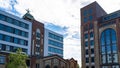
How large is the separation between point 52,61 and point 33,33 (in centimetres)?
1457

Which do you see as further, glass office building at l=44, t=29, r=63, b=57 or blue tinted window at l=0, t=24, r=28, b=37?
glass office building at l=44, t=29, r=63, b=57

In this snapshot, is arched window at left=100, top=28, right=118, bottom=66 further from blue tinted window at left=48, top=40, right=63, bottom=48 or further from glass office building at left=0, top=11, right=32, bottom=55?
glass office building at left=0, top=11, right=32, bottom=55

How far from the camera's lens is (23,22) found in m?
64.4

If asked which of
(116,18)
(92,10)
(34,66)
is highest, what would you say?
(92,10)

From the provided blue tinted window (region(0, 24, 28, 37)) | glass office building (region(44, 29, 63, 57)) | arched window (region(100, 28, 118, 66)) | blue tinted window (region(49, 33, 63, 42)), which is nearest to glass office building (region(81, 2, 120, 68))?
arched window (region(100, 28, 118, 66))

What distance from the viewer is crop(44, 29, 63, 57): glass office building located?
7749 centimetres

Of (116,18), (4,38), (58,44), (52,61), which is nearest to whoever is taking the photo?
(4,38)

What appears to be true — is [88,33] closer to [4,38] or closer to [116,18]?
[116,18]

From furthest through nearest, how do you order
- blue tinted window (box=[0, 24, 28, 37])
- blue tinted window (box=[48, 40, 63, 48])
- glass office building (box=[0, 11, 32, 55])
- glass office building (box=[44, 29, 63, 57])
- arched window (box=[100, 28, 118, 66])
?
blue tinted window (box=[48, 40, 63, 48]), glass office building (box=[44, 29, 63, 57]), arched window (box=[100, 28, 118, 66]), blue tinted window (box=[0, 24, 28, 37]), glass office building (box=[0, 11, 32, 55])

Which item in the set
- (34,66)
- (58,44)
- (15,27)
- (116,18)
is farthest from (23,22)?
(116,18)

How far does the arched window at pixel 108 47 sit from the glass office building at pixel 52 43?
75.3ft

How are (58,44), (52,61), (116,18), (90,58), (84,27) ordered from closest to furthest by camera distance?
(52,61) → (116,18) → (90,58) → (84,27) → (58,44)

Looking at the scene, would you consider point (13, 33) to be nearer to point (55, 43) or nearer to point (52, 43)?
point (52, 43)

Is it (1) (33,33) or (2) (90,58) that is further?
(2) (90,58)
